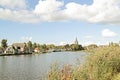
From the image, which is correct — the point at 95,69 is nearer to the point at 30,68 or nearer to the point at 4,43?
the point at 30,68

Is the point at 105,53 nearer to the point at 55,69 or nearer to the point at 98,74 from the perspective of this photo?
the point at 98,74

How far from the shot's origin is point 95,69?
51.6 feet

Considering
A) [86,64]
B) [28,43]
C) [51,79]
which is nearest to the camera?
[51,79]

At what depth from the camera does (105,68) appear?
52.0 feet

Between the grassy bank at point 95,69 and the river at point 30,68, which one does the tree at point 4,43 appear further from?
the grassy bank at point 95,69

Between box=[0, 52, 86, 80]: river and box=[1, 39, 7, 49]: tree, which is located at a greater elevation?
box=[1, 39, 7, 49]: tree

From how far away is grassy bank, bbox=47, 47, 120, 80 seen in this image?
47.1 feet

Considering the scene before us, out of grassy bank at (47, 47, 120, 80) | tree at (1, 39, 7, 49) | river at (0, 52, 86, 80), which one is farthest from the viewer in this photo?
tree at (1, 39, 7, 49)

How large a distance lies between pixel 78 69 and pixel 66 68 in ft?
4.19

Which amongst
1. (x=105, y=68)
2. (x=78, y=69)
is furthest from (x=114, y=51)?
(x=78, y=69)

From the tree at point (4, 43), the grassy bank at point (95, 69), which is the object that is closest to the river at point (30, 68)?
the grassy bank at point (95, 69)

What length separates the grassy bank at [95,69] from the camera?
14.4 metres

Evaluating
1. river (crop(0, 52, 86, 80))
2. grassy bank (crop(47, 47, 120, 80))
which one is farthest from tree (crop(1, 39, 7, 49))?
grassy bank (crop(47, 47, 120, 80))

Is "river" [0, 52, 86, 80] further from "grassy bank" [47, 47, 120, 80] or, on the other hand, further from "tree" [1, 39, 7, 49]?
"tree" [1, 39, 7, 49]
